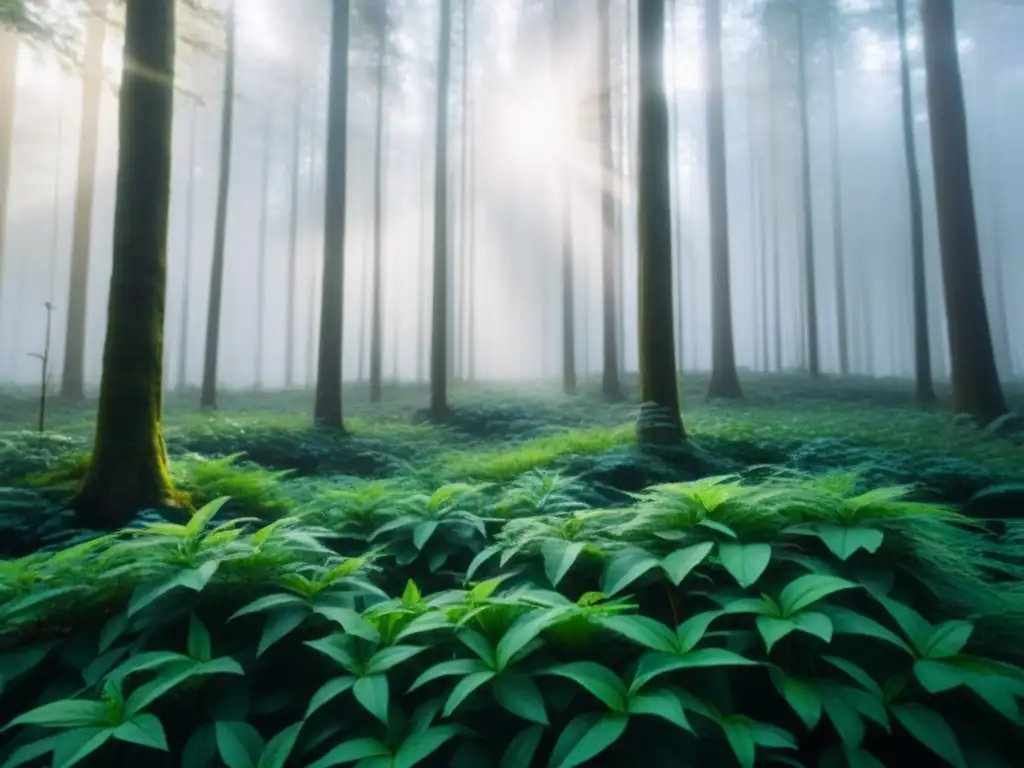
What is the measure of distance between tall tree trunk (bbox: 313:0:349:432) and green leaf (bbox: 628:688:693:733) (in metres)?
12.3

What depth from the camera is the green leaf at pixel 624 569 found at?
2697 millimetres

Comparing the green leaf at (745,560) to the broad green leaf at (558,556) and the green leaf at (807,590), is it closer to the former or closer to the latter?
the green leaf at (807,590)

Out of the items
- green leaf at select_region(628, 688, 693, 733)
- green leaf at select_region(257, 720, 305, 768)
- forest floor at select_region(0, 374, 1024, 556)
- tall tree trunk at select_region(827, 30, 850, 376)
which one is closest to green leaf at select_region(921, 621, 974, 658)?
green leaf at select_region(628, 688, 693, 733)

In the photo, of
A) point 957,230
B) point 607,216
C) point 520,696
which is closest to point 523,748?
point 520,696

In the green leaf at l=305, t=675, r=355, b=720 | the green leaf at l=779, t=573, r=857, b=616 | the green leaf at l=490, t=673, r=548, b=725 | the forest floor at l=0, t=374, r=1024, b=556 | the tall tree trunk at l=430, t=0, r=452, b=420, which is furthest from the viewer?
the tall tree trunk at l=430, t=0, r=452, b=420

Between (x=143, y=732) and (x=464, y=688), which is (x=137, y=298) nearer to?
(x=143, y=732)

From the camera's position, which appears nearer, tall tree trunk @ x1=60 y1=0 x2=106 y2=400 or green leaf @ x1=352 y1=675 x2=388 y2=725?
green leaf @ x1=352 y1=675 x2=388 y2=725

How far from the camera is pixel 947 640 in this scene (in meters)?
2.23

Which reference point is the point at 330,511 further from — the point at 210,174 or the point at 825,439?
the point at 210,174

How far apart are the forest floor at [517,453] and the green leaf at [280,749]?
3271 mm

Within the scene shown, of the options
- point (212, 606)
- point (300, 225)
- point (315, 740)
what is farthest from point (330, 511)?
point (300, 225)

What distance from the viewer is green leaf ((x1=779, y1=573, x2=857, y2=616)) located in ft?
7.59

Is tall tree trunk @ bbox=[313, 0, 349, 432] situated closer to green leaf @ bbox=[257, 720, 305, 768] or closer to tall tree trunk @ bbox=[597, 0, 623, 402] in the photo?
tall tree trunk @ bbox=[597, 0, 623, 402]

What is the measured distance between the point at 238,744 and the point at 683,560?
1.91 meters
